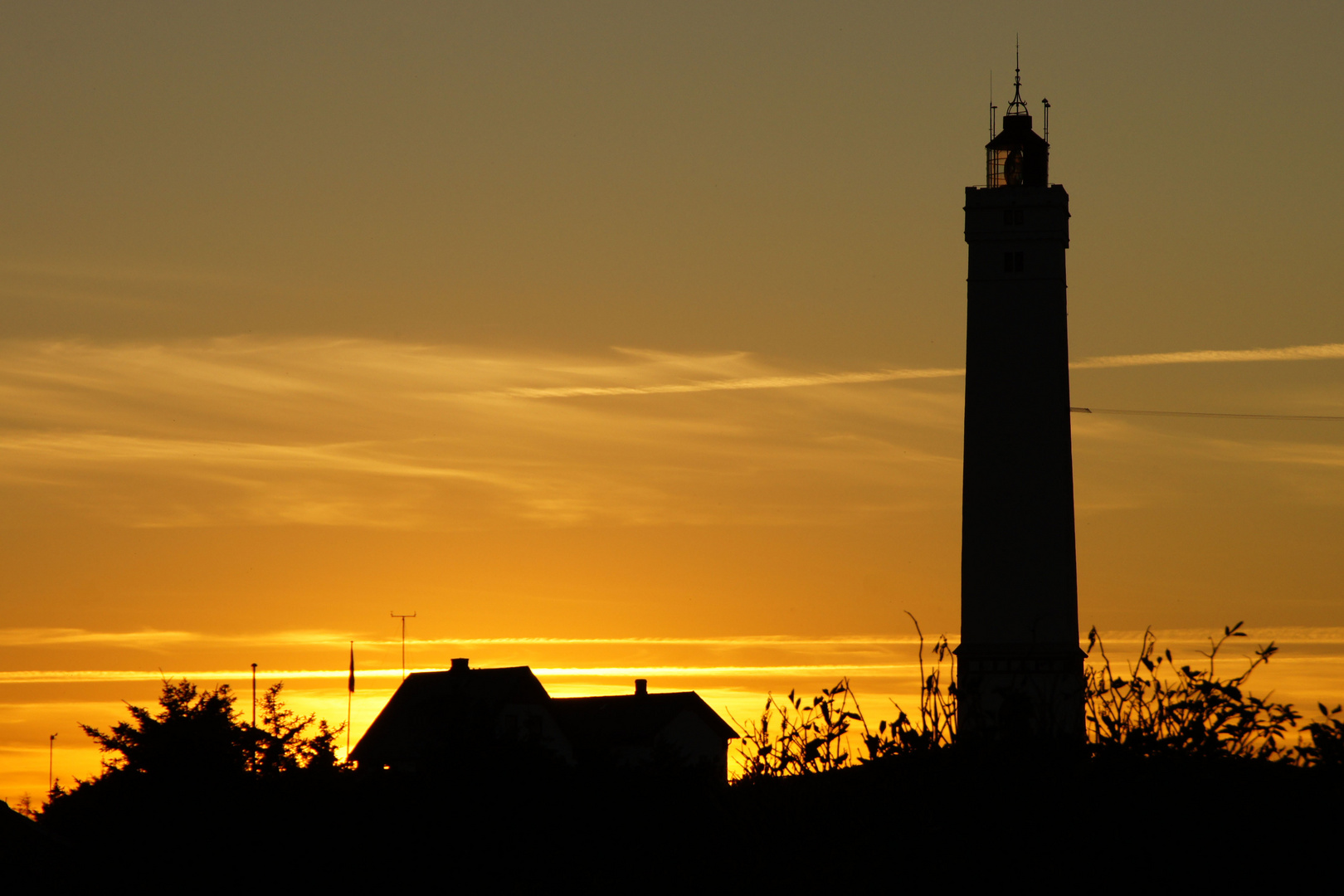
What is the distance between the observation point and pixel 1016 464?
43.5 meters

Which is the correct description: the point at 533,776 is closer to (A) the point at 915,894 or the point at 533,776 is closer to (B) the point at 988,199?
(A) the point at 915,894

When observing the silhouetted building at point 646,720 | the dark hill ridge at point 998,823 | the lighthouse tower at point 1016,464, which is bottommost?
the dark hill ridge at point 998,823

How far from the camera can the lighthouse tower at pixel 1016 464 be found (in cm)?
4306

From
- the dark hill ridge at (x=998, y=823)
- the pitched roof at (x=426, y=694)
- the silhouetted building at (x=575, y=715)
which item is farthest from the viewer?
the silhouetted building at (x=575, y=715)

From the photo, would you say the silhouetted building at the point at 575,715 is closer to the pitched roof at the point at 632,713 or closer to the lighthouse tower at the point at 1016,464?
the pitched roof at the point at 632,713

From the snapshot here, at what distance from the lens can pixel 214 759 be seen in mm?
40281

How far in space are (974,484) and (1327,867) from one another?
108ft

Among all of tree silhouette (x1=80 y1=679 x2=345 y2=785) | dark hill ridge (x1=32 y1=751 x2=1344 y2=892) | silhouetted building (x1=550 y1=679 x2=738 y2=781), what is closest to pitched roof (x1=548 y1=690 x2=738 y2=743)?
silhouetted building (x1=550 y1=679 x2=738 y2=781)

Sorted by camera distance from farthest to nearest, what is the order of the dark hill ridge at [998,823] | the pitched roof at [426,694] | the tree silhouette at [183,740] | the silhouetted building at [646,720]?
the silhouetted building at [646,720], the pitched roof at [426,694], the tree silhouette at [183,740], the dark hill ridge at [998,823]

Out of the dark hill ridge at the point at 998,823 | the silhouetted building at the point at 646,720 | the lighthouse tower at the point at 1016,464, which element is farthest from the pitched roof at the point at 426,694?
the dark hill ridge at the point at 998,823

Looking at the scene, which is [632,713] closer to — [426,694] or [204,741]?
[426,694]

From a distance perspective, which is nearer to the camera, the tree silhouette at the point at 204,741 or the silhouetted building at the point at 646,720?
the tree silhouette at the point at 204,741

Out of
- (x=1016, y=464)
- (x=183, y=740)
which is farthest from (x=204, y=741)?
(x=1016, y=464)

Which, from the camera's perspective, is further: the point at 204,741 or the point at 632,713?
the point at 632,713
